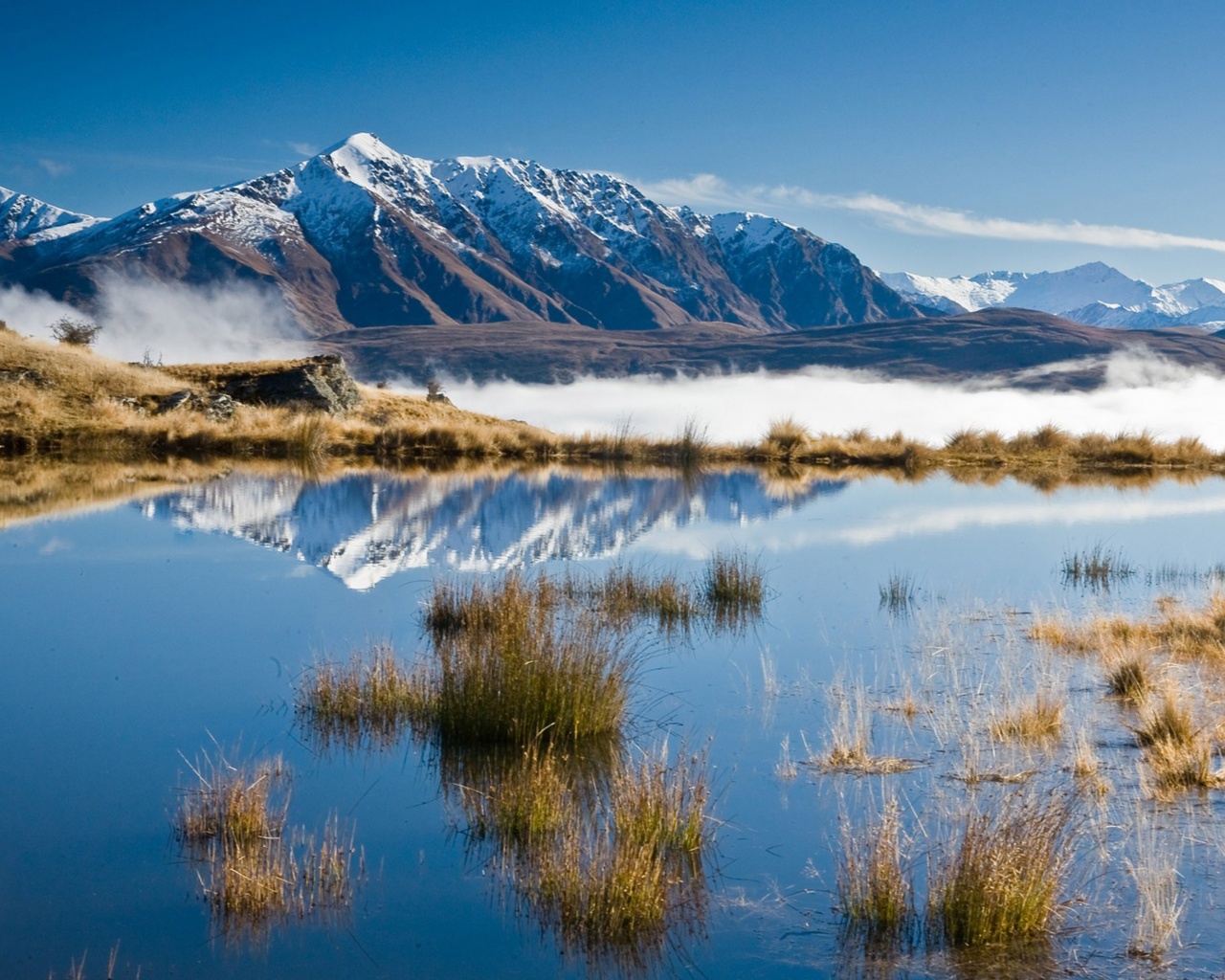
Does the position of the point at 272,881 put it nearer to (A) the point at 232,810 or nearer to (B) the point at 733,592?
(A) the point at 232,810

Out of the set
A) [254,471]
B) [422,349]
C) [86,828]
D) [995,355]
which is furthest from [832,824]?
[422,349]

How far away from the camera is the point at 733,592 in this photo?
10.2 meters

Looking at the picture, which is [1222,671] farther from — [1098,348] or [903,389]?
[1098,348]

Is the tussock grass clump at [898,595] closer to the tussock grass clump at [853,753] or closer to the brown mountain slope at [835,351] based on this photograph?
the tussock grass clump at [853,753]

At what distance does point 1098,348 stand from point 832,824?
4966 inches

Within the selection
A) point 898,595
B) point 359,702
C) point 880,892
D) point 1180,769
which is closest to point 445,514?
point 898,595

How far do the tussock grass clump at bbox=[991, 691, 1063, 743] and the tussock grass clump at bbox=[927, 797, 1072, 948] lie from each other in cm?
193

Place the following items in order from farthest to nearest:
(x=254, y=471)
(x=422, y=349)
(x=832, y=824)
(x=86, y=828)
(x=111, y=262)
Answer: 1. (x=111, y=262)
2. (x=422, y=349)
3. (x=254, y=471)
4. (x=832, y=824)
5. (x=86, y=828)

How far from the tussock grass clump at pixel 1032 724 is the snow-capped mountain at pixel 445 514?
585 centimetres

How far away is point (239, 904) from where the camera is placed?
393 centimetres

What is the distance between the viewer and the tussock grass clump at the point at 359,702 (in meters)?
5.99

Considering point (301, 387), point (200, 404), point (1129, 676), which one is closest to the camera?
point (1129, 676)

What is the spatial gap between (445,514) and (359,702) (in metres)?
9.63

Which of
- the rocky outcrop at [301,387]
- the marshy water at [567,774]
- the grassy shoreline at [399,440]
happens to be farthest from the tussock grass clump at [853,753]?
the rocky outcrop at [301,387]
